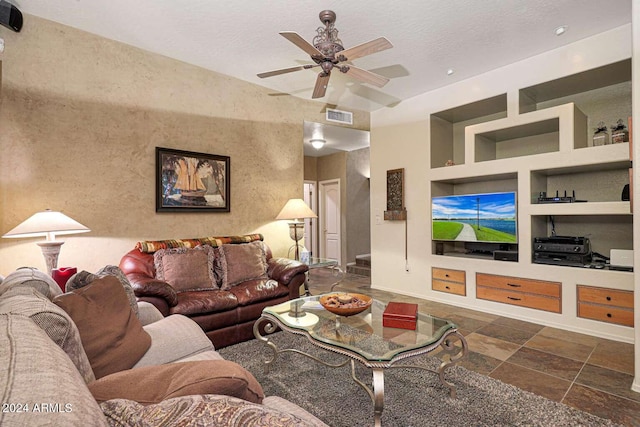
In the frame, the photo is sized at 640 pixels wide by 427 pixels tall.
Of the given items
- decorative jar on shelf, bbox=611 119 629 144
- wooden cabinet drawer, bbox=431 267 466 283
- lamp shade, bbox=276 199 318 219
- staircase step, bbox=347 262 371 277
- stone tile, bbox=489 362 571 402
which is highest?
decorative jar on shelf, bbox=611 119 629 144

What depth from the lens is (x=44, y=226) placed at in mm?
2518

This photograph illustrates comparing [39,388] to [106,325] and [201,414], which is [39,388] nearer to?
[201,414]

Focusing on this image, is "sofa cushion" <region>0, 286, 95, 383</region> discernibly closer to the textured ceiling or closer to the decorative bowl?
the decorative bowl

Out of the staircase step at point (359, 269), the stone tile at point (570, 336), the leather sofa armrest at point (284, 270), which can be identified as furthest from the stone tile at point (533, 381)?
the staircase step at point (359, 269)

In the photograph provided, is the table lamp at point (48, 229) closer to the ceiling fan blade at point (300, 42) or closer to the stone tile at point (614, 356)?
the ceiling fan blade at point (300, 42)

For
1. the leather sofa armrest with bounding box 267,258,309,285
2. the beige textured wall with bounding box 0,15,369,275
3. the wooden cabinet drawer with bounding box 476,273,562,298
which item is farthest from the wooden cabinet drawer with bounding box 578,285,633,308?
the beige textured wall with bounding box 0,15,369,275

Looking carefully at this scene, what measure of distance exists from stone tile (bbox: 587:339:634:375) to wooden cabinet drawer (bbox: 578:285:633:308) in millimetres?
360

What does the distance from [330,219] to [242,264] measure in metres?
4.35

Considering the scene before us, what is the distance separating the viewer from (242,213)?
4.23m

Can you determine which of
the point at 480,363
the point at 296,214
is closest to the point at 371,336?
the point at 480,363

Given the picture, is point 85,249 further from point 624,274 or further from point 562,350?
point 624,274

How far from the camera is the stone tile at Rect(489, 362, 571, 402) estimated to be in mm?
2164

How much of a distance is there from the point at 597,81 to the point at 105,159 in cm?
527

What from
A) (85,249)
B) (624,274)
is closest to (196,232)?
(85,249)
